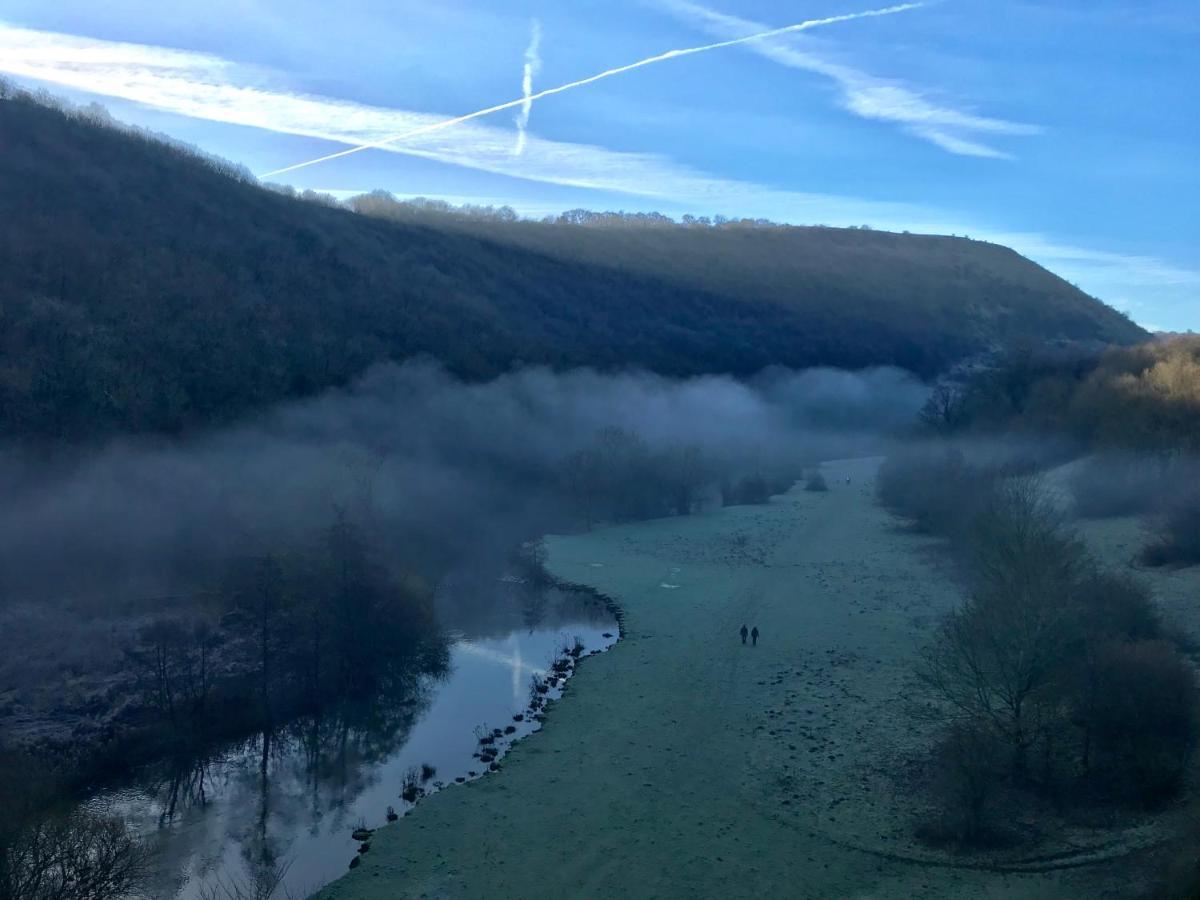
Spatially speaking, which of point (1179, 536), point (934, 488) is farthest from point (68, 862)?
point (934, 488)

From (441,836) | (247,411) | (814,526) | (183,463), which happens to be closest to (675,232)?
(814,526)

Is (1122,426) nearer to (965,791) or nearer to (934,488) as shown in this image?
(934,488)

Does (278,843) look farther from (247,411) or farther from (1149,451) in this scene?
(1149,451)

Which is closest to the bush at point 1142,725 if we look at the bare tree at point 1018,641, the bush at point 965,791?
the bare tree at point 1018,641

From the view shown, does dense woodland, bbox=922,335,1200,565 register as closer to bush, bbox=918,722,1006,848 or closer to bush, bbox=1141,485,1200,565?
bush, bbox=1141,485,1200,565

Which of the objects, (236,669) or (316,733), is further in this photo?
(236,669)

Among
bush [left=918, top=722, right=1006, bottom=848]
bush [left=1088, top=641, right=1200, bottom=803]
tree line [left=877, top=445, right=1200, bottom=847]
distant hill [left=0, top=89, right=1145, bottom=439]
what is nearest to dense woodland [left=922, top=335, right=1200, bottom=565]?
tree line [left=877, top=445, right=1200, bottom=847]
